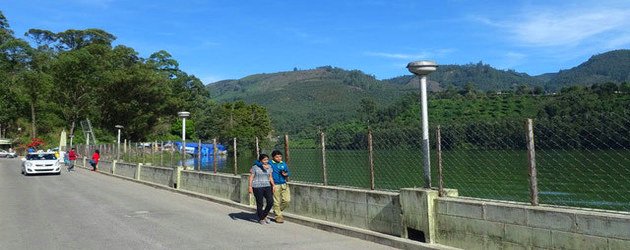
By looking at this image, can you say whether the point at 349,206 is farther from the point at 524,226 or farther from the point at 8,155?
the point at 8,155

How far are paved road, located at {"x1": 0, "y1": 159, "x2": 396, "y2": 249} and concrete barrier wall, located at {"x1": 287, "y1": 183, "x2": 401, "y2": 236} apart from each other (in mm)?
471

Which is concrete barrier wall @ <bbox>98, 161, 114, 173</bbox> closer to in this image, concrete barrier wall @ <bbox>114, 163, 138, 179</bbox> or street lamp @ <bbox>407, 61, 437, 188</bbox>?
concrete barrier wall @ <bbox>114, 163, 138, 179</bbox>

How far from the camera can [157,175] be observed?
78.6 feet

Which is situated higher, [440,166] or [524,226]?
[440,166]

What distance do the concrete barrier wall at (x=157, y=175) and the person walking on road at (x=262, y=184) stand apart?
11286 mm

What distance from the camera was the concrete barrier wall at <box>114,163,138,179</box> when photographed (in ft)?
92.6

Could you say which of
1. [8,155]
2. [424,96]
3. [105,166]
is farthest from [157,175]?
[8,155]

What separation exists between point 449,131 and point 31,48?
8618 centimetres

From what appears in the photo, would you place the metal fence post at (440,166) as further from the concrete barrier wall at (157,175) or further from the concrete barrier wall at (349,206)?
the concrete barrier wall at (157,175)

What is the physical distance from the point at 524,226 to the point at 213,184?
1262cm

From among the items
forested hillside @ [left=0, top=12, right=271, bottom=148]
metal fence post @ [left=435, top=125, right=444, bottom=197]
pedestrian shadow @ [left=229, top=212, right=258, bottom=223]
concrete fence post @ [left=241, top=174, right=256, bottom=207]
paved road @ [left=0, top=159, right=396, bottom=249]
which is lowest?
pedestrian shadow @ [left=229, top=212, right=258, bottom=223]

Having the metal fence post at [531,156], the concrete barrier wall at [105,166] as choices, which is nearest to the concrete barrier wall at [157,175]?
the concrete barrier wall at [105,166]

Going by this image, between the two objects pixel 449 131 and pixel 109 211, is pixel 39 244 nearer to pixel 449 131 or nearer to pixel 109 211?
pixel 109 211

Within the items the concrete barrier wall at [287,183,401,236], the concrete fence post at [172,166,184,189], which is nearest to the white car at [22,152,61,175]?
the concrete fence post at [172,166,184,189]
